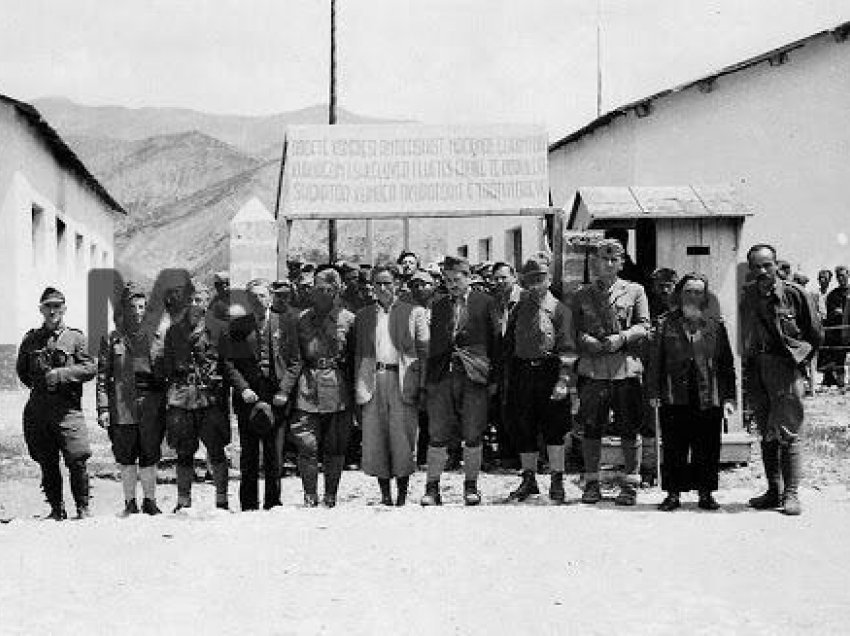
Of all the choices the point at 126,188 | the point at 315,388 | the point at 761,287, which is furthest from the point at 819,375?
the point at 126,188

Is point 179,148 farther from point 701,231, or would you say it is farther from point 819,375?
point 701,231

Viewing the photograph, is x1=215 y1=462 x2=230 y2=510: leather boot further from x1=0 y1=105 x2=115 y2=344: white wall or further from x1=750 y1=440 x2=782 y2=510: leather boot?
x1=0 y1=105 x2=115 y2=344: white wall

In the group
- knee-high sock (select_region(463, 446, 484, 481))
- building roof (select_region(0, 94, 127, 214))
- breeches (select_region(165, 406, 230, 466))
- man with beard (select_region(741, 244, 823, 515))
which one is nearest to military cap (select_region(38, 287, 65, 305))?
breeches (select_region(165, 406, 230, 466))

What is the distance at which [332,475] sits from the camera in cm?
800

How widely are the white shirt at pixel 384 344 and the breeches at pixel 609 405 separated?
138 cm

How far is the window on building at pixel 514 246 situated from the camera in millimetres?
25984

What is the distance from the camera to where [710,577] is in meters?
5.66

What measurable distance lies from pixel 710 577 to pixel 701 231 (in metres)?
4.84

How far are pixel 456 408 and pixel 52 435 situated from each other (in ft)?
9.33

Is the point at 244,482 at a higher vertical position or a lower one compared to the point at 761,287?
lower

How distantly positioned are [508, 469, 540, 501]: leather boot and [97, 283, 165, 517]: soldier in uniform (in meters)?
2.53

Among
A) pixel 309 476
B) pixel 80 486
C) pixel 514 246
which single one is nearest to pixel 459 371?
pixel 309 476

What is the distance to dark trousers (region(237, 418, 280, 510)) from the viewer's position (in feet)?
26.5

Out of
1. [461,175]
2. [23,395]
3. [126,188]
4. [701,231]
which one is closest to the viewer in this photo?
[701,231]
